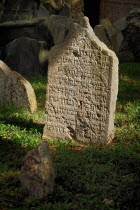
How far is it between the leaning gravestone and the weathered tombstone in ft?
4.69

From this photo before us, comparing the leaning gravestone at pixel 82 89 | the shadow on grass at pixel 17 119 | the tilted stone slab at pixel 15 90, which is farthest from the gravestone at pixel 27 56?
the leaning gravestone at pixel 82 89

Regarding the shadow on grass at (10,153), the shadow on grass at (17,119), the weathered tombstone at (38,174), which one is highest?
the weathered tombstone at (38,174)

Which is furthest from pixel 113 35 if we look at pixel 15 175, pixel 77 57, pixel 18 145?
pixel 15 175

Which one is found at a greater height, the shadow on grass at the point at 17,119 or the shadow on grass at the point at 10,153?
the shadow on grass at the point at 17,119

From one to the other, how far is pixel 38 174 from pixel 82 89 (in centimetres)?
177

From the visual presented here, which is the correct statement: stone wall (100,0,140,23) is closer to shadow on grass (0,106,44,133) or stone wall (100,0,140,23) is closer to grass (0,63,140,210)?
grass (0,63,140,210)

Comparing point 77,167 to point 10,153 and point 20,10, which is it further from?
point 20,10

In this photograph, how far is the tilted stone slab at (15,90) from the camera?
6914 mm

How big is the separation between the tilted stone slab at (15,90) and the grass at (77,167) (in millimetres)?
219

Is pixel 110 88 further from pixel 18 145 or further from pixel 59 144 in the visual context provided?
pixel 18 145

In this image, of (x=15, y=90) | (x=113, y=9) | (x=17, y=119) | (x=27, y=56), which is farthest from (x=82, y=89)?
(x=113, y=9)

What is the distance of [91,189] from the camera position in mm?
3949

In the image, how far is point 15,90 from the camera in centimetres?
701

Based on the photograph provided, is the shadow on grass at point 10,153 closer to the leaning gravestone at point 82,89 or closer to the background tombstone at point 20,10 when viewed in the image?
the leaning gravestone at point 82,89
